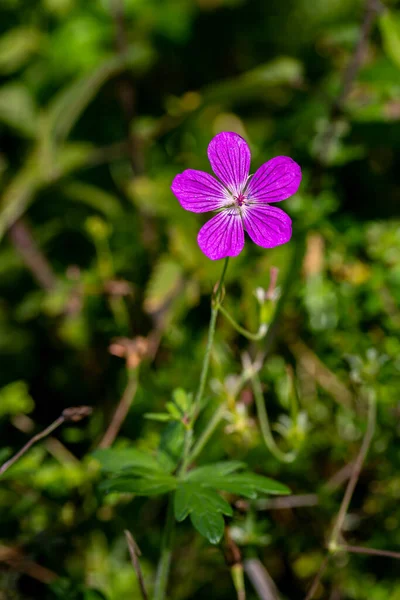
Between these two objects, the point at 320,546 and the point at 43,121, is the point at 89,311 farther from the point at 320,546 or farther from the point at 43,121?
the point at 320,546

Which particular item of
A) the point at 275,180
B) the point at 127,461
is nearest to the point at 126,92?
the point at 275,180

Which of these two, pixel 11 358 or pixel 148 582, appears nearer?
pixel 148 582

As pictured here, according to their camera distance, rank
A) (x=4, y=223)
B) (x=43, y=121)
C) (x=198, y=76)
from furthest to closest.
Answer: (x=198, y=76) → (x=43, y=121) → (x=4, y=223)

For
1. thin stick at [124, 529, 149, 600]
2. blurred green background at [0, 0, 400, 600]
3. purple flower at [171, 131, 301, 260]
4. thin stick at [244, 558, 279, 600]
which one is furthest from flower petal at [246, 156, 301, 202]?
thin stick at [244, 558, 279, 600]

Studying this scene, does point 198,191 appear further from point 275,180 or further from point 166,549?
point 166,549

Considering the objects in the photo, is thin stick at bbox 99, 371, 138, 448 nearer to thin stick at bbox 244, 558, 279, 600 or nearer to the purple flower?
thin stick at bbox 244, 558, 279, 600

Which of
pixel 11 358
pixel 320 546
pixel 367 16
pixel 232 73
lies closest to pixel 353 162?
pixel 367 16

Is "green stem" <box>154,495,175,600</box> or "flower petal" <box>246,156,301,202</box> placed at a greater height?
"flower petal" <box>246,156,301,202</box>
